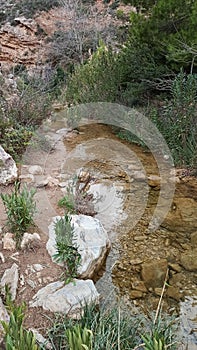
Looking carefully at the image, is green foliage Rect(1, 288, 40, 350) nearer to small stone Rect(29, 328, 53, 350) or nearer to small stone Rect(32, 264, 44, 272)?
small stone Rect(29, 328, 53, 350)

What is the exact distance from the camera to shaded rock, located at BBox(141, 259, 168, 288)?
2680mm

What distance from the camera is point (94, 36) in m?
12.5

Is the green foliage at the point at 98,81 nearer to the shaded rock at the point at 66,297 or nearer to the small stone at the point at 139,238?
the small stone at the point at 139,238

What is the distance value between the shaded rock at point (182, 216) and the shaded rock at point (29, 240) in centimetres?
131

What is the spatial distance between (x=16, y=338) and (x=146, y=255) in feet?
5.21

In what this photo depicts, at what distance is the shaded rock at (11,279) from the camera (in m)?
2.35

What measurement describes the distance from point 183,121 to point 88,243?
2600mm

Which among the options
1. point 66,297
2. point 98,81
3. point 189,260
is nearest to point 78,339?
point 66,297

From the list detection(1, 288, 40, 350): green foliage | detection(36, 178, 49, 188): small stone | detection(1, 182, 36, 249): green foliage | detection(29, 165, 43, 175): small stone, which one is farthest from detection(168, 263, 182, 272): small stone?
detection(29, 165, 43, 175): small stone

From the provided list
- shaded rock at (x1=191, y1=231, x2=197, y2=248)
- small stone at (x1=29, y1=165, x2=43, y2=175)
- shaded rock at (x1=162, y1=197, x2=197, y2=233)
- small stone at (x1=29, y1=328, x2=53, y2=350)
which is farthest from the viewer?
small stone at (x1=29, y1=165, x2=43, y2=175)

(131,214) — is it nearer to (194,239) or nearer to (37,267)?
(194,239)

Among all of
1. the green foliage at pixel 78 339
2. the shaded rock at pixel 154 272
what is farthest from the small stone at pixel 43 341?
the shaded rock at pixel 154 272

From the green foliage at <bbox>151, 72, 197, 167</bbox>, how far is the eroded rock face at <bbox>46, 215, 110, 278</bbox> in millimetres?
2007

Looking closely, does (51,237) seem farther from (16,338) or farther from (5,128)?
(5,128)
